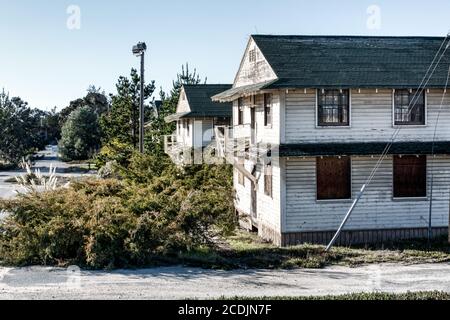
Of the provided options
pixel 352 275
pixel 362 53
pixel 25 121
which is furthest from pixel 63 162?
pixel 352 275

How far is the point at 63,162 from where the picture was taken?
75.8 meters

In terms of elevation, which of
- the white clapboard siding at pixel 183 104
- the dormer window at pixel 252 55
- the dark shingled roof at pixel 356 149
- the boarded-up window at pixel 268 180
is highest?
the dormer window at pixel 252 55

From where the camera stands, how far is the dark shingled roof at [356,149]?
21.2 m

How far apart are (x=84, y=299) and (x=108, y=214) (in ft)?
13.5

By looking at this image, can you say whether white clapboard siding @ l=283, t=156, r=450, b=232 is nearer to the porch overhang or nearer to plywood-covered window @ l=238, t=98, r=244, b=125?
the porch overhang

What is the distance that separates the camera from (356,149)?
21719mm

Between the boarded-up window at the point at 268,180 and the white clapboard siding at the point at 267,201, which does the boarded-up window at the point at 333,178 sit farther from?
the boarded-up window at the point at 268,180

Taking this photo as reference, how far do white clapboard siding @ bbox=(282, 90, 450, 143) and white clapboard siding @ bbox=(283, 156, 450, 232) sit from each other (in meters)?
0.84

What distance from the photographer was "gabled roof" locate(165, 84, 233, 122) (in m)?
38.8

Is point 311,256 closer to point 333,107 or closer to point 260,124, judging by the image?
point 333,107

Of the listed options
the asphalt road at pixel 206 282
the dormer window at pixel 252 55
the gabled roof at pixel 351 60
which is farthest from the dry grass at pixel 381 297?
the dormer window at pixel 252 55

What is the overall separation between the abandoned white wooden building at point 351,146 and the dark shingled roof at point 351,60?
0.14 ft

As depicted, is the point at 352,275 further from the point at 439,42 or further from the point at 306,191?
the point at 439,42

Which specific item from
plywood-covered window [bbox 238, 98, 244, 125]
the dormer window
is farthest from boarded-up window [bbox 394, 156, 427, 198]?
plywood-covered window [bbox 238, 98, 244, 125]
